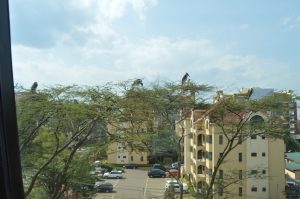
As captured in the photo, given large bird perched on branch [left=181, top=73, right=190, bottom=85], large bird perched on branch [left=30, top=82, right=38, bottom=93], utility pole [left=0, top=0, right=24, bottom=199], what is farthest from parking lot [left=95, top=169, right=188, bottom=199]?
utility pole [left=0, top=0, right=24, bottom=199]

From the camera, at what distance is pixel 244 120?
348 inches

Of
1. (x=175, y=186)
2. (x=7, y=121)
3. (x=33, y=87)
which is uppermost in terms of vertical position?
(x=33, y=87)

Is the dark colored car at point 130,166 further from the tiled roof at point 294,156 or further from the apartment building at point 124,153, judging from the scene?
the tiled roof at point 294,156

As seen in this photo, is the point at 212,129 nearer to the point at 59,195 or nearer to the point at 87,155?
the point at 87,155

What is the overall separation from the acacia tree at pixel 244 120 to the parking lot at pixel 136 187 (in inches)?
45.1

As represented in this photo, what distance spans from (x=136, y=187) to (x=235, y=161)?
80.9 inches

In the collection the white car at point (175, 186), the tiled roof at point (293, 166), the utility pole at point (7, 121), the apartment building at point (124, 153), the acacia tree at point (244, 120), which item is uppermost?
the utility pole at point (7, 121)

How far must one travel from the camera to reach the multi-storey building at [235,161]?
8.55 m

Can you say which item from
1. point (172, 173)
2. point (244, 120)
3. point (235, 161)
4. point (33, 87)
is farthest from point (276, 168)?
point (33, 87)

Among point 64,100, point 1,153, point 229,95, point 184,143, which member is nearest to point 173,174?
point 184,143

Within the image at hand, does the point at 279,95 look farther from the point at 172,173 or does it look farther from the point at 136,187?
the point at 136,187

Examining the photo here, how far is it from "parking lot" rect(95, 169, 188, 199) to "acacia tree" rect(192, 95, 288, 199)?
115 centimetres

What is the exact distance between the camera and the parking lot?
26.2ft

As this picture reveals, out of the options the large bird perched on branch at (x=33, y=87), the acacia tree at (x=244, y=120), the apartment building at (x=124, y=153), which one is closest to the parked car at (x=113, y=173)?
the apartment building at (x=124, y=153)
